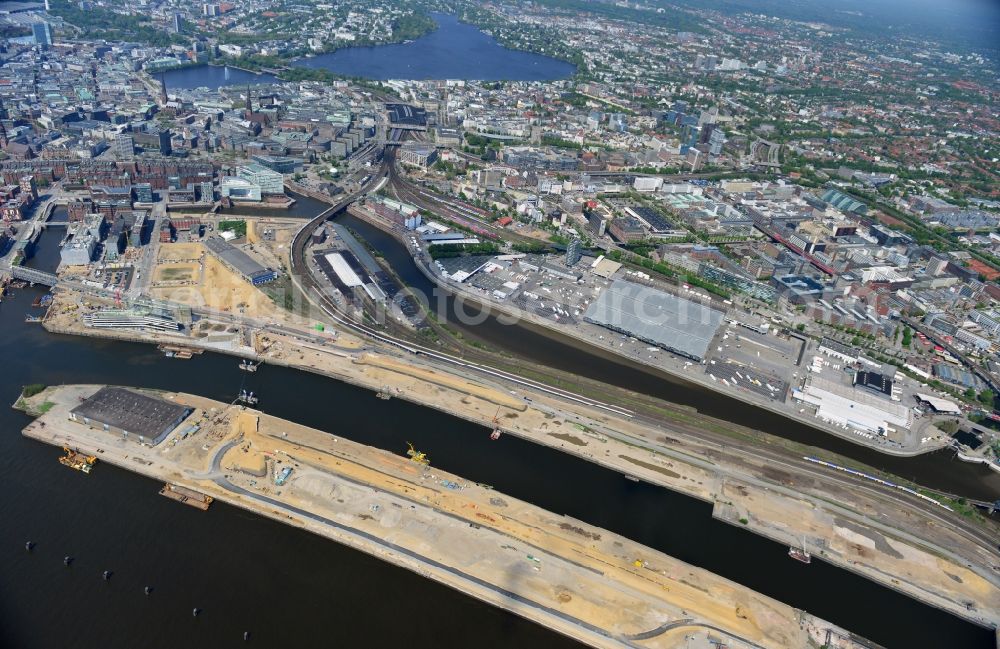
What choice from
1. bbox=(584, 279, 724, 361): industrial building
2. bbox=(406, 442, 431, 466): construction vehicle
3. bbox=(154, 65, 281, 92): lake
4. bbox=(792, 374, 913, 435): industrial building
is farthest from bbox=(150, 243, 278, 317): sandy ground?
bbox=(154, 65, 281, 92): lake

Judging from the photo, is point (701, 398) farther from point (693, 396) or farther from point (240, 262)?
point (240, 262)

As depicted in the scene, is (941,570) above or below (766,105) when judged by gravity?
below

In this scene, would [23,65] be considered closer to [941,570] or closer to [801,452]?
[801,452]

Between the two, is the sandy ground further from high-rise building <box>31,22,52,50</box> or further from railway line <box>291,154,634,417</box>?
high-rise building <box>31,22,52,50</box>

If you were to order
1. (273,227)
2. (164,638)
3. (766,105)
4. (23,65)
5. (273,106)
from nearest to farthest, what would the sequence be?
(164,638) → (273,227) → (273,106) → (23,65) → (766,105)

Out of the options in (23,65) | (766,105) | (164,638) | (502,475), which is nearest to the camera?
(164,638)

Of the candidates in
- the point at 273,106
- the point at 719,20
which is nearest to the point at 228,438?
the point at 273,106

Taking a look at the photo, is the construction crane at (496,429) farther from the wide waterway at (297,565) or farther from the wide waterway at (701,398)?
the wide waterway at (701,398)

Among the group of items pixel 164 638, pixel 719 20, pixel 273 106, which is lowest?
pixel 164 638
